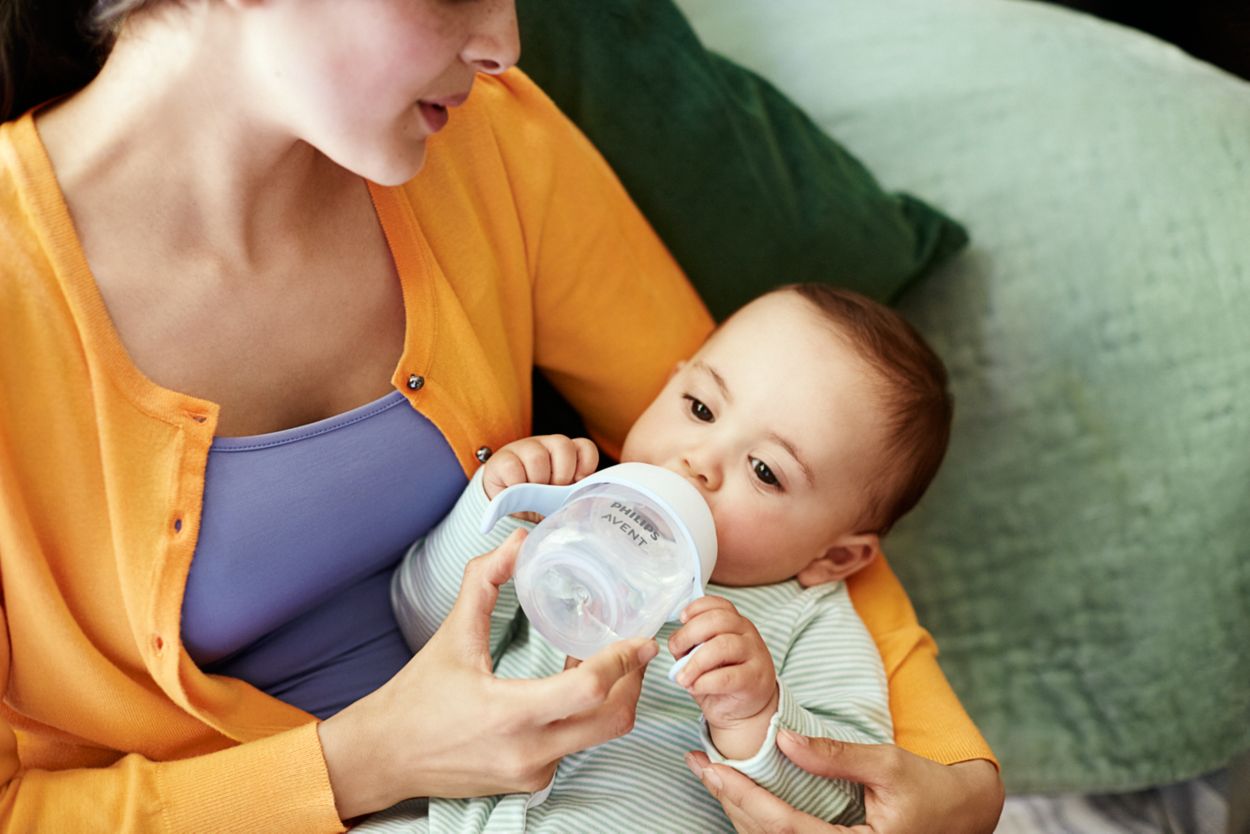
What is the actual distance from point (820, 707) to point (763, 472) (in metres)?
0.28

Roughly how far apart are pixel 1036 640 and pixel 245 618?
3.65 ft

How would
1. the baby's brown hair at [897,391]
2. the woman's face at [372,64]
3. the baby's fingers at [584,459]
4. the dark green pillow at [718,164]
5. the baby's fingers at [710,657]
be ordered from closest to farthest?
the woman's face at [372,64], the baby's fingers at [710,657], the baby's fingers at [584,459], the baby's brown hair at [897,391], the dark green pillow at [718,164]

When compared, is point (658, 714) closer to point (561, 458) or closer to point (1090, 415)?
point (561, 458)

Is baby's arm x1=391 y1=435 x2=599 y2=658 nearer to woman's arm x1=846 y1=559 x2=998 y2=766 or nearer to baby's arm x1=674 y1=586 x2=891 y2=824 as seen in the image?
baby's arm x1=674 y1=586 x2=891 y2=824

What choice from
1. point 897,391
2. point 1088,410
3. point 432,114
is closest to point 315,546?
point 432,114

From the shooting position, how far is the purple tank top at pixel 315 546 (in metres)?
1.20

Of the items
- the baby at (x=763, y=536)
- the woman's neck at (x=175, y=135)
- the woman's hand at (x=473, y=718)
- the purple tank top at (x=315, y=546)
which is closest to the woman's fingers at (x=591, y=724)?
the woman's hand at (x=473, y=718)

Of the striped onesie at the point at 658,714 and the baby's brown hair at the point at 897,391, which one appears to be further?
the baby's brown hair at the point at 897,391

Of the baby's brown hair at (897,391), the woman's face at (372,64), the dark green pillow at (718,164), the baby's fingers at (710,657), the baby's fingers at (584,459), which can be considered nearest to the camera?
the woman's face at (372,64)

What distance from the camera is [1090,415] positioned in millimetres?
1677

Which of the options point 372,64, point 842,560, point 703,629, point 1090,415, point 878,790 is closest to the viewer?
point 372,64

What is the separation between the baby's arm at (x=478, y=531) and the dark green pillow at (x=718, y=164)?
0.45 m

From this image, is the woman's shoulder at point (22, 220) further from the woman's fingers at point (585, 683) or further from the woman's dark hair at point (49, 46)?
the woman's fingers at point (585, 683)

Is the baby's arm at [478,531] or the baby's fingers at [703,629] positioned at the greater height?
the baby's fingers at [703,629]
